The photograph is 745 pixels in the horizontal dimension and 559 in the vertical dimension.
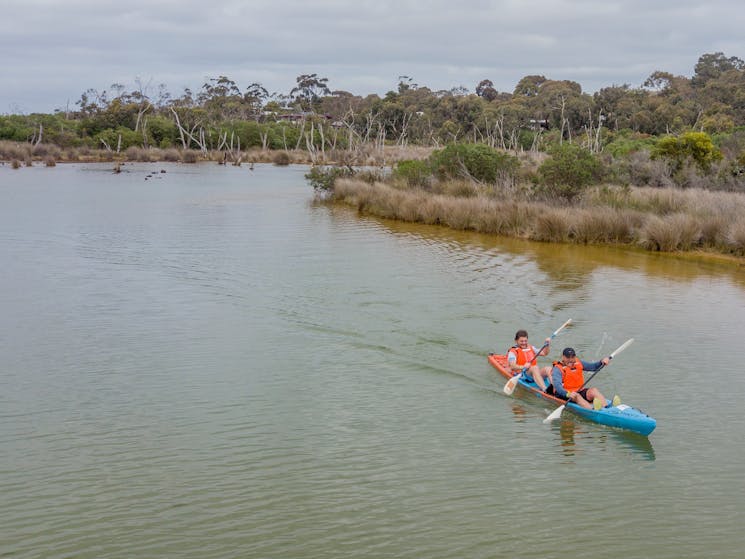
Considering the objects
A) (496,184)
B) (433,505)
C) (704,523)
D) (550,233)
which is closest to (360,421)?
(433,505)

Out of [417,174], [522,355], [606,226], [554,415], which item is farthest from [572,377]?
[417,174]

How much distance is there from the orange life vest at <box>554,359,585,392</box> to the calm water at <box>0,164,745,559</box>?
1.87 feet

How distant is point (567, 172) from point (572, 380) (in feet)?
66.3

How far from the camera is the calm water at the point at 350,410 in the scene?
8.83 meters

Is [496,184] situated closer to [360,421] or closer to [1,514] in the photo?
[360,421]

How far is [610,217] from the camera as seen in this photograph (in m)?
28.4

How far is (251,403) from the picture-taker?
12.4 metres

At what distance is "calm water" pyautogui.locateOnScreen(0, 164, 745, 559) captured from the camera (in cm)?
883

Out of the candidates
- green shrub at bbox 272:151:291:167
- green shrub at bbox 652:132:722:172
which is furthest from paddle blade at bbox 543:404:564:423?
green shrub at bbox 272:151:291:167

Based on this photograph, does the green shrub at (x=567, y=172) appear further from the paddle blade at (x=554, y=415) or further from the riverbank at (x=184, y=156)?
the riverbank at (x=184, y=156)

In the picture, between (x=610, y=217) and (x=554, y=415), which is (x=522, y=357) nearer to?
(x=554, y=415)

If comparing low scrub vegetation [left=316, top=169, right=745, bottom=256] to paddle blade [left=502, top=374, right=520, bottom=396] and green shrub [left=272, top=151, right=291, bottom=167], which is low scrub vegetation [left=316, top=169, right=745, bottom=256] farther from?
green shrub [left=272, top=151, right=291, bottom=167]

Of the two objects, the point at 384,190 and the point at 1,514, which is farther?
the point at 384,190

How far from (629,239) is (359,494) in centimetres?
2083
